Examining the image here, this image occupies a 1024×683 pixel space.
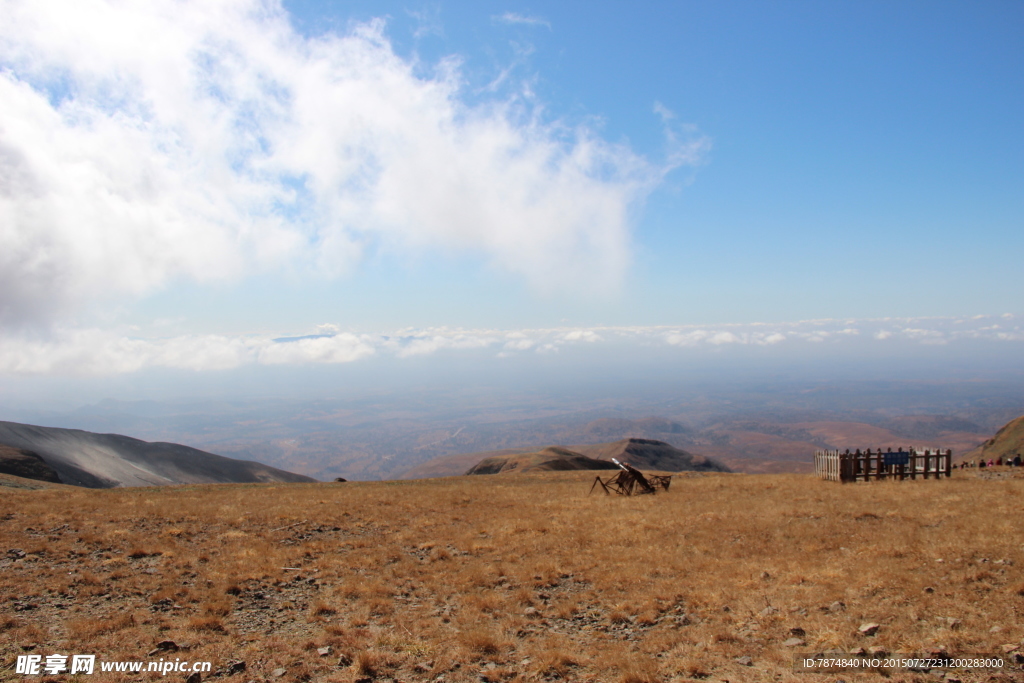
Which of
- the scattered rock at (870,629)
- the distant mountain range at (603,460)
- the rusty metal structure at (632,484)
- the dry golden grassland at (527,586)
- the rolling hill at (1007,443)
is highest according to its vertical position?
the scattered rock at (870,629)

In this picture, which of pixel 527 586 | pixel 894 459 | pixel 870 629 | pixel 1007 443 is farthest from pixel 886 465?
pixel 1007 443

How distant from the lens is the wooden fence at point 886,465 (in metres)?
25.0

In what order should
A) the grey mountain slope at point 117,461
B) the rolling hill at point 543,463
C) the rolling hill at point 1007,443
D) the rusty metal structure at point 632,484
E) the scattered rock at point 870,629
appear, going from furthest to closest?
the grey mountain slope at point 117,461 < the rolling hill at point 543,463 < the rolling hill at point 1007,443 < the rusty metal structure at point 632,484 < the scattered rock at point 870,629

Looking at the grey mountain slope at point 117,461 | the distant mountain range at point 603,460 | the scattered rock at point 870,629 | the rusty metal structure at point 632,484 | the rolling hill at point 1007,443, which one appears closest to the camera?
the scattered rock at point 870,629

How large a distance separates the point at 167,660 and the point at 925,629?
1250 cm

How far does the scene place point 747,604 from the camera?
396 inches

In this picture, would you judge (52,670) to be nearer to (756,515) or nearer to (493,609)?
(493,609)

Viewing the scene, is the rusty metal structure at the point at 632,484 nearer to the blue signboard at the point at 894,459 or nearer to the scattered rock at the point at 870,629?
the blue signboard at the point at 894,459

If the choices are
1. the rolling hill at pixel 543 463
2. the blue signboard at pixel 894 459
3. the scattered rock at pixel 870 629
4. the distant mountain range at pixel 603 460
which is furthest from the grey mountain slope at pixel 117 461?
the blue signboard at pixel 894 459

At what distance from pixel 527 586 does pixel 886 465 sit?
2266 cm

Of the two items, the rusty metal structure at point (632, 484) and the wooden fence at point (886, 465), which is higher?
the wooden fence at point (886, 465)

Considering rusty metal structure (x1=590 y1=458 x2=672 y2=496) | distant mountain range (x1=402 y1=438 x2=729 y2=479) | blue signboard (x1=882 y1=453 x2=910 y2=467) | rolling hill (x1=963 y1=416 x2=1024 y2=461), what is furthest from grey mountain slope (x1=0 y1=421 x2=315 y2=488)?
rolling hill (x1=963 y1=416 x2=1024 y2=461)

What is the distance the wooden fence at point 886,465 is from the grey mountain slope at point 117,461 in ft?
262

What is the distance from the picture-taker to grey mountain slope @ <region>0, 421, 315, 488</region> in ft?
228
